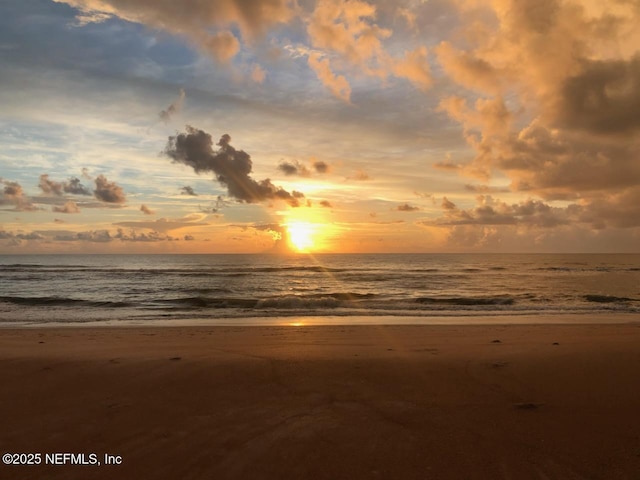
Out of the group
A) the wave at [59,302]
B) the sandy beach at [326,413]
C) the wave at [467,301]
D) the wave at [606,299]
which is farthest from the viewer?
the wave at [606,299]

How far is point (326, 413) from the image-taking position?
16.5 feet

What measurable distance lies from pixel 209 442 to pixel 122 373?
3.22 meters

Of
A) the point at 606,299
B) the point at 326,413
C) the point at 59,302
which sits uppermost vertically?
the point at 326,413

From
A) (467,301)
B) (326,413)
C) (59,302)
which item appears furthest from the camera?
(467,301)

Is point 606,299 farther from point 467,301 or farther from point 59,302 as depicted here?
point 59,302

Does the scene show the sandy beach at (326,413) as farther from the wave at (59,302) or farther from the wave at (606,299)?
the wave at (606,299)

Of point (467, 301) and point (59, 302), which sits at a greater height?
point (467, 301)

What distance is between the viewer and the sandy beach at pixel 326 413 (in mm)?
3924

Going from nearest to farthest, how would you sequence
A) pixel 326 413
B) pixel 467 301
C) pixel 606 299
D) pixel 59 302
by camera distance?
pixel 326 413 < pixel 59 302 < pixel 467 301 < pixel 606 299

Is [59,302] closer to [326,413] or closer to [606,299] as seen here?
[326,413]

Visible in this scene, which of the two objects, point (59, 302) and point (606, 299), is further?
point (606, 299)

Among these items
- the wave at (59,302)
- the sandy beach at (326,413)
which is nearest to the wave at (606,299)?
the sandy beach at (326,413)

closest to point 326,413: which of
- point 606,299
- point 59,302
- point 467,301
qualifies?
point 467,301

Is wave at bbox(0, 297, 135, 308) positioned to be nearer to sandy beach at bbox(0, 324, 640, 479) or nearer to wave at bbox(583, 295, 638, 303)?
sandy beach at bbox(0, 324, 640, 479)
